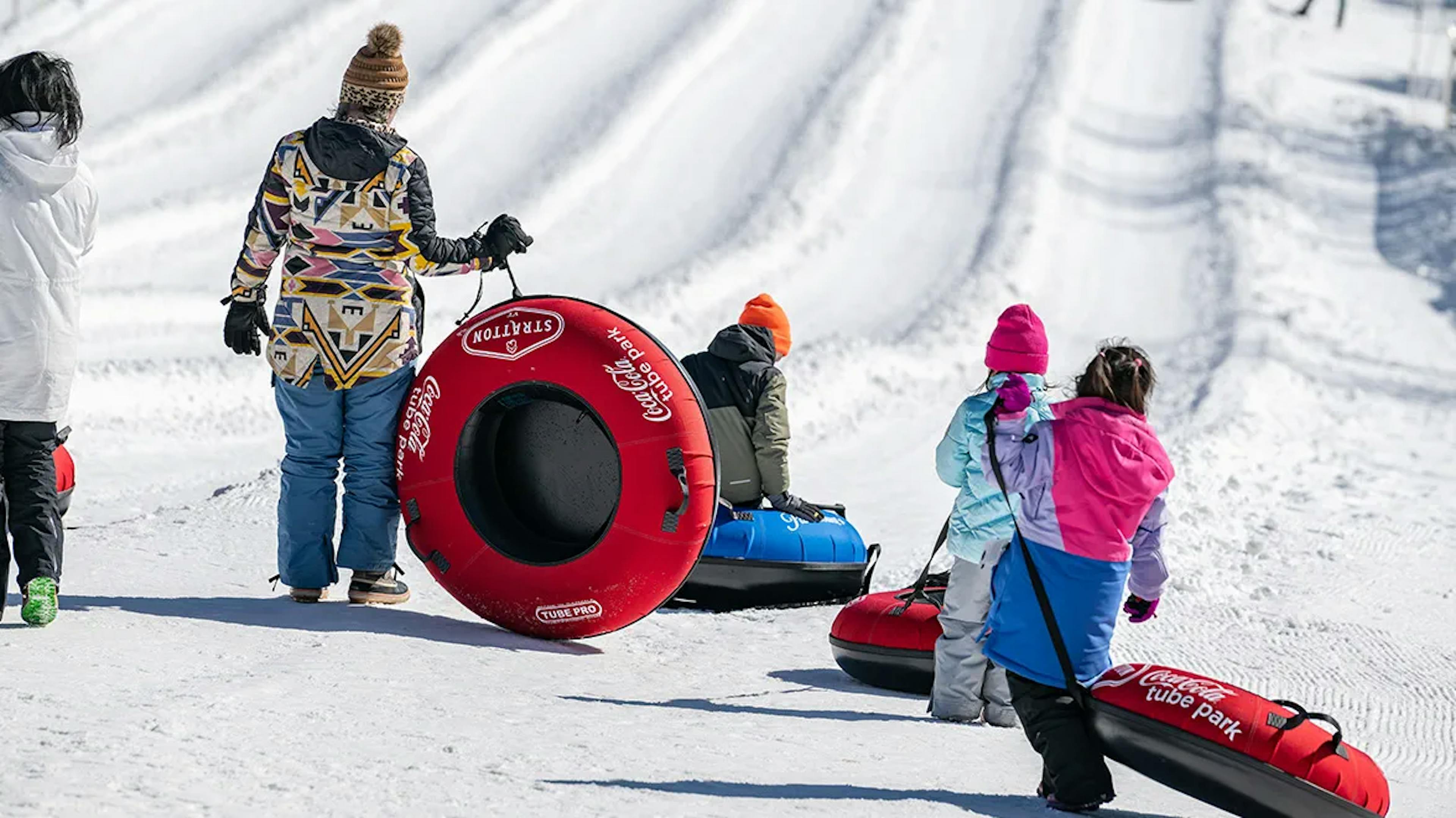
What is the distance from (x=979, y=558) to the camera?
199 inches

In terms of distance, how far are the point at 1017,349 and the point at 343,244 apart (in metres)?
2.14

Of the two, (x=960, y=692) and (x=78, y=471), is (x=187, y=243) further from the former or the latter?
(x=960, y=692)

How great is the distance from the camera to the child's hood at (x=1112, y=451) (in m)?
4.01

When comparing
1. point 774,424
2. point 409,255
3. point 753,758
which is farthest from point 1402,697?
point 409,255

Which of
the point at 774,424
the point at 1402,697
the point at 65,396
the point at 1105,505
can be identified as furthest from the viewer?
the point at 774,424

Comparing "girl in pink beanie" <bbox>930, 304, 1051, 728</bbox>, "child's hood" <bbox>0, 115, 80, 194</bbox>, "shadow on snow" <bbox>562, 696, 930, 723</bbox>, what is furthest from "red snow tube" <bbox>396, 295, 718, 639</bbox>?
"child's hood" <bbox>0, 115, 80, 194</bbox>

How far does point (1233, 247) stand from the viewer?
16156 millimetres

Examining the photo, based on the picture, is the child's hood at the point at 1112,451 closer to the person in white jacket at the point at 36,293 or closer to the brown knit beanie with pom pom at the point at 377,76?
the brown knit beanie with pom pom at the point at 377,76

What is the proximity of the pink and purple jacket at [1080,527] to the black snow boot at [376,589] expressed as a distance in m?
2.39

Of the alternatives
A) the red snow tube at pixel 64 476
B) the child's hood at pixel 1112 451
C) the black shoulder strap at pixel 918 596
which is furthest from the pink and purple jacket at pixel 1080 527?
the red snow tube at pixel 64 476

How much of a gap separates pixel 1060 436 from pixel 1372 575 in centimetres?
480

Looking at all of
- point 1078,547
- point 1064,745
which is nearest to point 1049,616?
point 1078,547

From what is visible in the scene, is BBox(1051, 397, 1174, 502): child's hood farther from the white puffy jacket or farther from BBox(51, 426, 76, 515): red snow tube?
BBox(51, 426, 76, 515): red snow tube

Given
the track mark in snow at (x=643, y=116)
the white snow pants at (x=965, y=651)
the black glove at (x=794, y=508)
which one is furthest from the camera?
the track mark in snow at (x=643, y=116)
